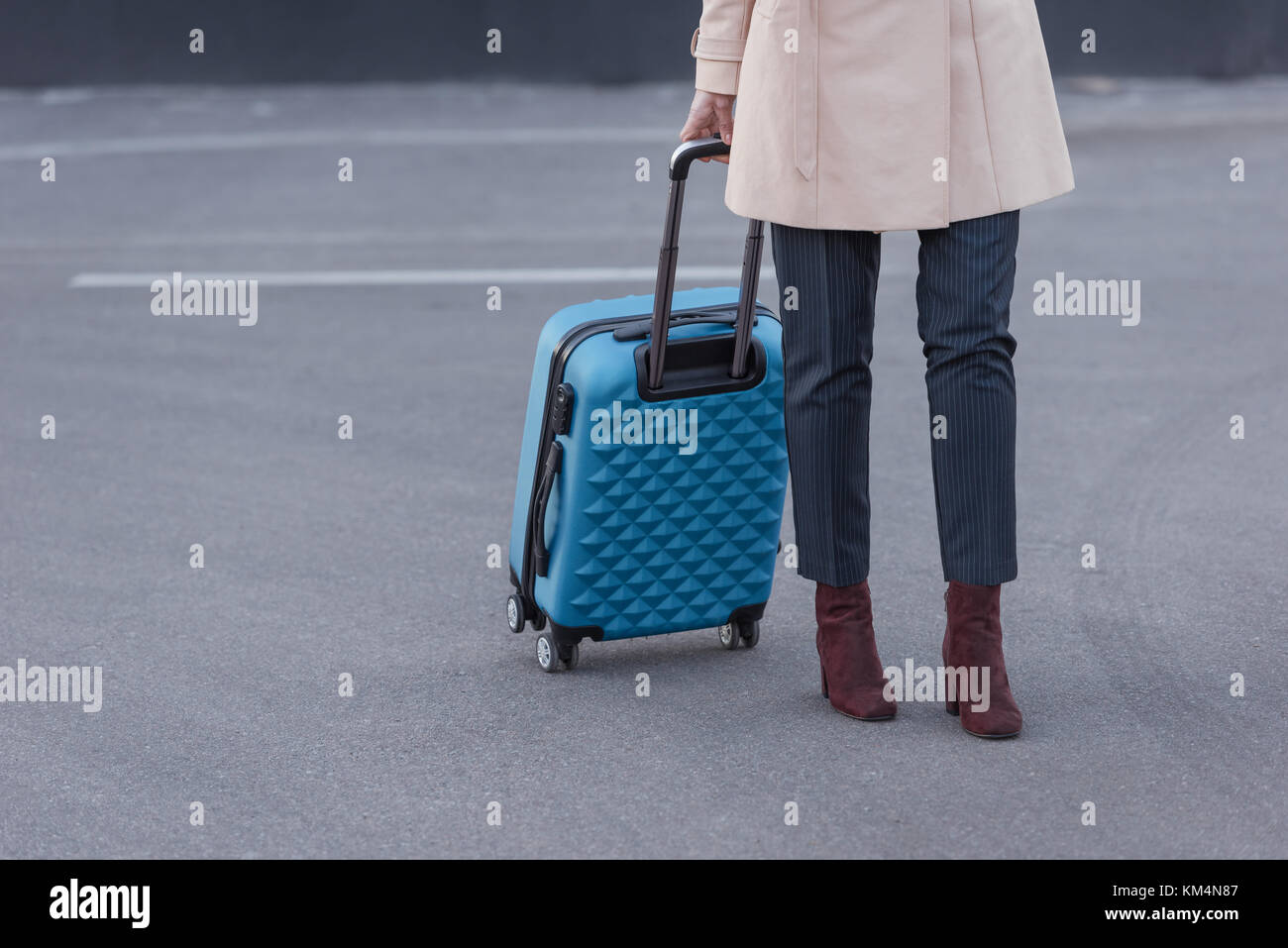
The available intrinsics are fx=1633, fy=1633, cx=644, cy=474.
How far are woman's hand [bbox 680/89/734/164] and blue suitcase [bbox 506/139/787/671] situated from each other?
0.05 metres

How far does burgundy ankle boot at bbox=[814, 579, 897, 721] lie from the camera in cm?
285

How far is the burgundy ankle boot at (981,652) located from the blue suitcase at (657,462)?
1.53ft

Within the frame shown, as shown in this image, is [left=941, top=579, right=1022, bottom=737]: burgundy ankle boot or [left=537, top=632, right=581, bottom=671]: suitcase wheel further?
[left=537, top=632, right=581, bottom=671]: suitcase wheel

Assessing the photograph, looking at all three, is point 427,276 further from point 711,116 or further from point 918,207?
point 918,207

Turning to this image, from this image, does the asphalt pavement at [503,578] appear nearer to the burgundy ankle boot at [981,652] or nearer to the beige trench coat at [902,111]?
the burgundy ankle boot at [981,652]

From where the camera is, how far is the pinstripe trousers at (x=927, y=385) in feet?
8.81

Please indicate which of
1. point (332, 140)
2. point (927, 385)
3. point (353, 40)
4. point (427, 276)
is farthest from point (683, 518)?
point (353, 40)

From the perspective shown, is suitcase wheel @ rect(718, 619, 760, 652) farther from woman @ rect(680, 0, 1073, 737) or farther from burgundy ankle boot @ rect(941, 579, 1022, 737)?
burgundy ankle boot @ rect(941, 579, 1022, 737)

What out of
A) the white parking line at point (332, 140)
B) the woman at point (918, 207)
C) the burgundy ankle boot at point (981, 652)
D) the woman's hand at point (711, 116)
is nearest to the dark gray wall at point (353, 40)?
the white parking line at point (332, 140)

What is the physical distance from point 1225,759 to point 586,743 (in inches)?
41.8

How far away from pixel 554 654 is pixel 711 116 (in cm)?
104

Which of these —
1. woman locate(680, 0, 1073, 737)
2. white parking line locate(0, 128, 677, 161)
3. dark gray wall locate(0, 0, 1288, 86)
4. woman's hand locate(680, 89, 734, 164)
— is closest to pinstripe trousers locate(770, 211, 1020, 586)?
woman locate(680, 0, 1073, 737)
